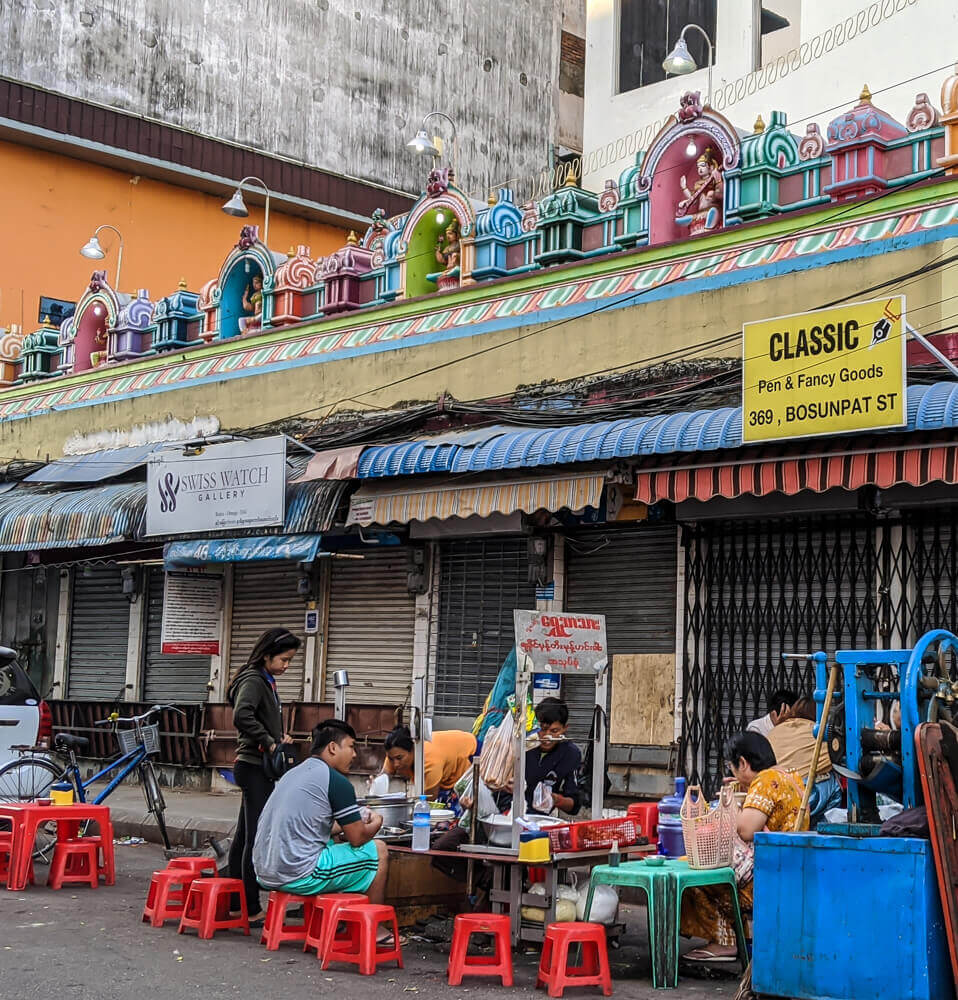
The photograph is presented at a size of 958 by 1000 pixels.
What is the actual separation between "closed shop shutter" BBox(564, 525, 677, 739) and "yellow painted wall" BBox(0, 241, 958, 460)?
157cm

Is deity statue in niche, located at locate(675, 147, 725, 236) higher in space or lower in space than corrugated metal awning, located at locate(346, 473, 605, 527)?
higher

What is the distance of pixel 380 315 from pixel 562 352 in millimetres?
2687

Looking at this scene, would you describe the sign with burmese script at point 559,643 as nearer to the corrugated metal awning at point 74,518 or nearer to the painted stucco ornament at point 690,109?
the painted stucco ornament at point 690,109

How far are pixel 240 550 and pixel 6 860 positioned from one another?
5250 millimetres

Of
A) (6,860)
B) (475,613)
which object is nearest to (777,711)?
(475,613)

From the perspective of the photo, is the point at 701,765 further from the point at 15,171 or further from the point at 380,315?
the point at 15,171

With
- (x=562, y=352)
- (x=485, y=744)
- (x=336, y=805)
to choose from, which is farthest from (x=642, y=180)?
(x=336, y=805)

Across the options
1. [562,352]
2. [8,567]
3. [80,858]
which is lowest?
[80,858]

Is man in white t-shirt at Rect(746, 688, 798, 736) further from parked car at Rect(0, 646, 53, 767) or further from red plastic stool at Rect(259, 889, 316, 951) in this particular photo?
parked car at Rect(0, 646, 53, 767)

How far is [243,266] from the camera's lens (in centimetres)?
1805

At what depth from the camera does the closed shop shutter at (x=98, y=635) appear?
18875 mm

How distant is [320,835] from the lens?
323 inches

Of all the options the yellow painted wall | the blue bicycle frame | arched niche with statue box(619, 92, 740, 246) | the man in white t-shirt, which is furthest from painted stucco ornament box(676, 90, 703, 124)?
the blue bicycle frame

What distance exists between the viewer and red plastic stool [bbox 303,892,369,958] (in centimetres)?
794
